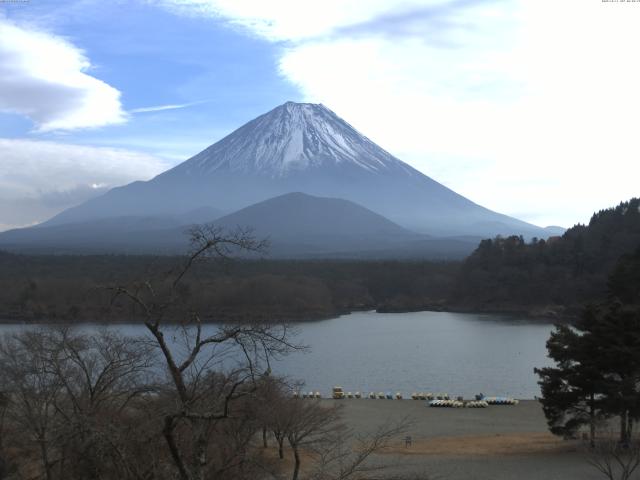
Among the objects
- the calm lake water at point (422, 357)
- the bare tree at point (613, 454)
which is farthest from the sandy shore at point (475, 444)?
the calm lake water at point (422, 357)

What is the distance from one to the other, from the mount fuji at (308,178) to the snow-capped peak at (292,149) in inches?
7.8

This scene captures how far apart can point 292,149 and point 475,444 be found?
145877 millimetres

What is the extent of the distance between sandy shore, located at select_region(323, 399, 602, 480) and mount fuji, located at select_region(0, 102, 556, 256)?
5102 inches

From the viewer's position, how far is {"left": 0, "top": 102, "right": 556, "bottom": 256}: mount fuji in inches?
5925

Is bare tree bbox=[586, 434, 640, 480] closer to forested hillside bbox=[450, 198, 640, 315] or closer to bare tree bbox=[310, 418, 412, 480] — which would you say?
bare tree bbox=[310, 418, 412, 480]

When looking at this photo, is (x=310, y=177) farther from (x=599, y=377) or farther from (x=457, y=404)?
(x=599, y=377)

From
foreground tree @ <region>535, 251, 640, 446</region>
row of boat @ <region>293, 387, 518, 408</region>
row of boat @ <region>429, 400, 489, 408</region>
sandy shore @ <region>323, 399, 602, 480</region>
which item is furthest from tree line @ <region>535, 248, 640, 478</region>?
row of boat @ <region>293, 387, 518, 408</region>

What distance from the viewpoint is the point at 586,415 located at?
11.8 meters

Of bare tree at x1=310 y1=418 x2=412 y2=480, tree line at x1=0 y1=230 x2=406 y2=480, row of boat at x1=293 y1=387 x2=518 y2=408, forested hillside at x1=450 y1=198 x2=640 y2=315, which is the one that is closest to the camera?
tree line at x1=0 y1=230 x2=406 y2=480

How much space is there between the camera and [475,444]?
44.9 ft

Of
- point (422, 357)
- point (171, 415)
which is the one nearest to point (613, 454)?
point (171, 415)

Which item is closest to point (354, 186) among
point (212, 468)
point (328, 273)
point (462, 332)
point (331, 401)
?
point (328, 273)

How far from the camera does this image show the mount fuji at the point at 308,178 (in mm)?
150500

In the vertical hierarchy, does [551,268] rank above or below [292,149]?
below
